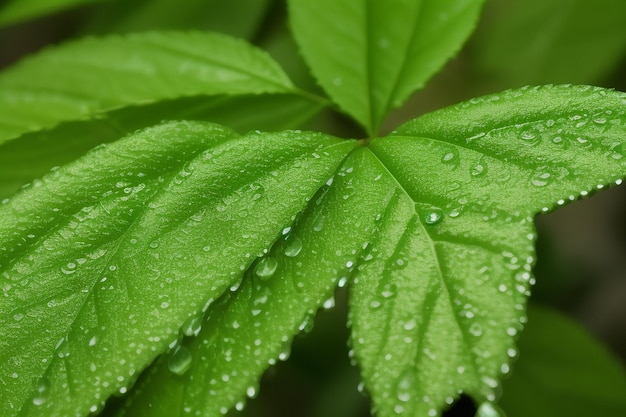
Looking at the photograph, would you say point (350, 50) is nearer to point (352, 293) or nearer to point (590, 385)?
point (352, 293)

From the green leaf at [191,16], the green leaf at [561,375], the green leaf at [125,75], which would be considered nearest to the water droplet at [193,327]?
the green leaf at [125,75]

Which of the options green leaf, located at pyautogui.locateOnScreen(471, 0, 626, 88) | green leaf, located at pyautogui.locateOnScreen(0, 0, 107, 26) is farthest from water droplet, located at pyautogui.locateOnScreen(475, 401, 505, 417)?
green leaf, located at pyautogui.locateOnScreen(0, 0, 107, 26)

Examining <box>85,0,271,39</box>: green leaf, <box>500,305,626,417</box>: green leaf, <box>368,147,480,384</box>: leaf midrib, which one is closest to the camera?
<box>368,147,480,384</box>: leaf midrib

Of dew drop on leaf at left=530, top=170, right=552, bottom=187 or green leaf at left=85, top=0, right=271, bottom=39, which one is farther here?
green leaf at left=85, top=0, right=271, bottom=39

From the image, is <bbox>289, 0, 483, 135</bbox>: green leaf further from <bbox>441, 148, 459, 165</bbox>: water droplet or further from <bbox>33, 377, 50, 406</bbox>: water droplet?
<bbox>33, 377, 50, 406</bbox>: water droplet

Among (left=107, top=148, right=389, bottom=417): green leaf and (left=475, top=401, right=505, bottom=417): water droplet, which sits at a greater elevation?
(left=107, top=148, right=389, bottom=417): green leaf

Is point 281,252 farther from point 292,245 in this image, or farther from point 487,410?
point 487,410
